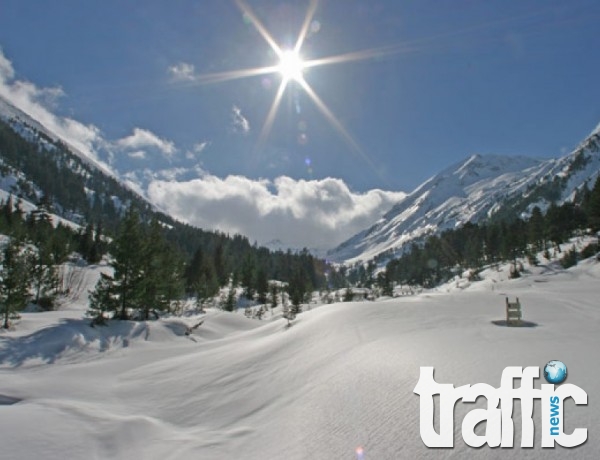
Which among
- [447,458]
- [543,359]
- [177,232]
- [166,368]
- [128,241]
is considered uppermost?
[177,232]

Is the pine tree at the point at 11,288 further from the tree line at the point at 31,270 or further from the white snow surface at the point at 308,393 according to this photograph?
the white snow surface at the point at 308,393

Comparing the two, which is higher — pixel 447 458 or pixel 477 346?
pixel 477 346

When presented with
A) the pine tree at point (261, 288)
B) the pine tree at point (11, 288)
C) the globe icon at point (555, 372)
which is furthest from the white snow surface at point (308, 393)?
the pine tree at point (261, 288)

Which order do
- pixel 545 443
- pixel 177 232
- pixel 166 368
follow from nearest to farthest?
pixel 545 443 → pixel 166 368 → pixel 177 232

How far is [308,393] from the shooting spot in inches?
281

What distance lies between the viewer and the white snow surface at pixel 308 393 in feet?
16.6

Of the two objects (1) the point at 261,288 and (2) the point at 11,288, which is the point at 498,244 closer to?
(1) the point at 261,288

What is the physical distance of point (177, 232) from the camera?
7323 inches

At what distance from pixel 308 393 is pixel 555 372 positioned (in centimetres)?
414

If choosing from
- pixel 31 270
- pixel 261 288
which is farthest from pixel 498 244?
pixel 31 270

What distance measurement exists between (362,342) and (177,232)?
613 ft

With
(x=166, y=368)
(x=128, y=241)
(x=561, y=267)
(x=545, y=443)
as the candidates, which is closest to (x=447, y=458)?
(x=545, y=443)

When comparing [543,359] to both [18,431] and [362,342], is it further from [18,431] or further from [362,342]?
[18,431]

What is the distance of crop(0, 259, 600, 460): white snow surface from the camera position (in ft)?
16.6
